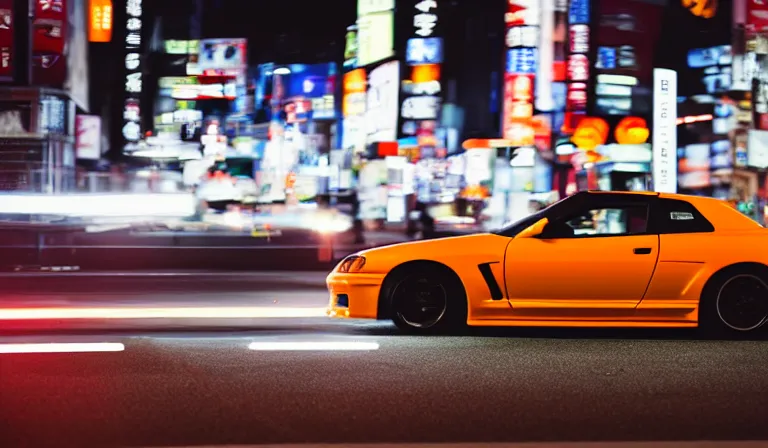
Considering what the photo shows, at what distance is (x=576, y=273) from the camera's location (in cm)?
838

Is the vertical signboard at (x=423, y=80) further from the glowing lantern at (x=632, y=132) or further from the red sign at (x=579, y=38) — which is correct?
the glowing lantern at (x=632, y=132)

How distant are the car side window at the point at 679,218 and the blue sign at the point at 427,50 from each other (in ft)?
121

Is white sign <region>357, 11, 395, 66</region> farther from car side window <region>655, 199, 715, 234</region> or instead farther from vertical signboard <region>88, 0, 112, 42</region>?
car side window <region>655, 199, 715, 234</region>

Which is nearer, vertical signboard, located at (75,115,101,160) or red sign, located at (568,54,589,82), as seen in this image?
red sign, located at (568,54,589,82)

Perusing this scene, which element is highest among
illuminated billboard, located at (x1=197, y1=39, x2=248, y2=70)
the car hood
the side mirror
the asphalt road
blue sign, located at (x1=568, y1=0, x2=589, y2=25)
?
blue sign, located at (x1=568, y1=0, x2=589, y2=25)

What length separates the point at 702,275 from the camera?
843 centimetres

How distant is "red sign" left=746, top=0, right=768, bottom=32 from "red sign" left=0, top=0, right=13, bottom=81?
30592mm

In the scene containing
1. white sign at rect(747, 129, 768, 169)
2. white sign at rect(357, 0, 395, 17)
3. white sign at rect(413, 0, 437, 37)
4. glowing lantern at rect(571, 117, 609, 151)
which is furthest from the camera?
white sign at rect(747, 129, 768, 169)

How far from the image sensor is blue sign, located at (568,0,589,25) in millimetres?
43219

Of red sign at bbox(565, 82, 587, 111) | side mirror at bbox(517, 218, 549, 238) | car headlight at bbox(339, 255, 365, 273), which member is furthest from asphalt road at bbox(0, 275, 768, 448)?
red sign at bbox(565, 82, 587, 111)

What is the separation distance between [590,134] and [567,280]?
1491 inches

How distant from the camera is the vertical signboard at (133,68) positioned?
1848 inches

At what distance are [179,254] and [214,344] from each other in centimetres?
2101

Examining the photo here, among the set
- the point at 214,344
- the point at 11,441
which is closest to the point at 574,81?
the point at 214,344
